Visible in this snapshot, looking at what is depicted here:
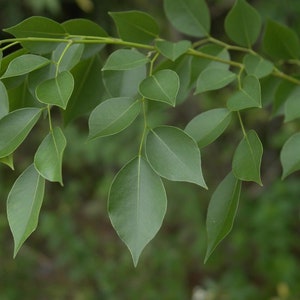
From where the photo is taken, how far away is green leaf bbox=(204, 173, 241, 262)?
61cm

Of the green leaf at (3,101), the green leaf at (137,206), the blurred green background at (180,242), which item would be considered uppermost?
the green leaf at (3,101)

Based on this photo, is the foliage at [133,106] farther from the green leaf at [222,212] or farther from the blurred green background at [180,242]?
the blurred green background at [180,242]

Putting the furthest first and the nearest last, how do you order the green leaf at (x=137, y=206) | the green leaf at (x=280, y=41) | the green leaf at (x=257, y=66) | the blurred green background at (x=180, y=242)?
the blurred green background at (x=180, y=242) → the green leaf at (x=280, y=41) → the green leaf at (x=257, y=66) → the green leaf at (x=137, y=206)

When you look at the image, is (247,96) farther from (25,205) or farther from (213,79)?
(25,205)

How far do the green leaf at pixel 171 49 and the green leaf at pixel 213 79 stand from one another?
0.04 metres

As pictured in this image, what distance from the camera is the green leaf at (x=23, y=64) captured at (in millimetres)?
572

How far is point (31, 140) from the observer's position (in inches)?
134

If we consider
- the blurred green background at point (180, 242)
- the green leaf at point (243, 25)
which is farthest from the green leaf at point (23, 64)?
the blurred green background at point (180, 242)

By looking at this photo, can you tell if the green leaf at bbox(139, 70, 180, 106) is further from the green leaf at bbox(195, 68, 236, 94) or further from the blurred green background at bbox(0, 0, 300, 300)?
the blurred green background at bbox(0, 0, 300, 300)

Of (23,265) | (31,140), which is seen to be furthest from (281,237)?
(31,140)

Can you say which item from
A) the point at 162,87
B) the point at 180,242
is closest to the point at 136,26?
the point at 162,87

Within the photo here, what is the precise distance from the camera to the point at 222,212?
62cm

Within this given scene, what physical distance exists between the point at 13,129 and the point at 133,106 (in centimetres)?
13

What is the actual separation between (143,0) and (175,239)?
4.15 ft
